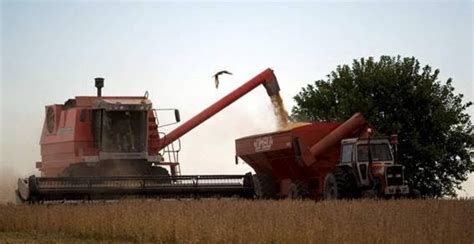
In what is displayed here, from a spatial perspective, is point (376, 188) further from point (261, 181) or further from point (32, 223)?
point (32, 223)

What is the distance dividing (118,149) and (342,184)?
630cm

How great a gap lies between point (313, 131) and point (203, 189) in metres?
4.55

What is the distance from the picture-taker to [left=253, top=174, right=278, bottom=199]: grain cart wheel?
1108 inches

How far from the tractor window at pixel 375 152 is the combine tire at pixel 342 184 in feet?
1.75

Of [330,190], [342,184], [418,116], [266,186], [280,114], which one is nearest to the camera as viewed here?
[342,184]

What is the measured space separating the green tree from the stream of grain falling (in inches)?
386

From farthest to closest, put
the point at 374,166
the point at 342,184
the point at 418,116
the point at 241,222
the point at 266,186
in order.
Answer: the point at 418,116 < the point at 266,186 < the point at 374,166 < the point at 342,184 < the point at 241,222

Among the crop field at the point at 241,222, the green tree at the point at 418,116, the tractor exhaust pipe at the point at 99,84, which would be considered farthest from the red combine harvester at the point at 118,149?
the green tree at the point at 418,116

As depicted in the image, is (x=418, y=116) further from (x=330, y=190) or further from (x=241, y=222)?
(x=241, y=222)

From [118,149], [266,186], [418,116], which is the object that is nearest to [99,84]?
[118,149]

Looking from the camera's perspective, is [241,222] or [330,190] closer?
[241,222]

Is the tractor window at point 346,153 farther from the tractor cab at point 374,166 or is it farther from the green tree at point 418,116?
the green tree at point 418,116

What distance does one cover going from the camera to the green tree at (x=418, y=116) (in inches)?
1517

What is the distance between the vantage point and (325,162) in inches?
1032
